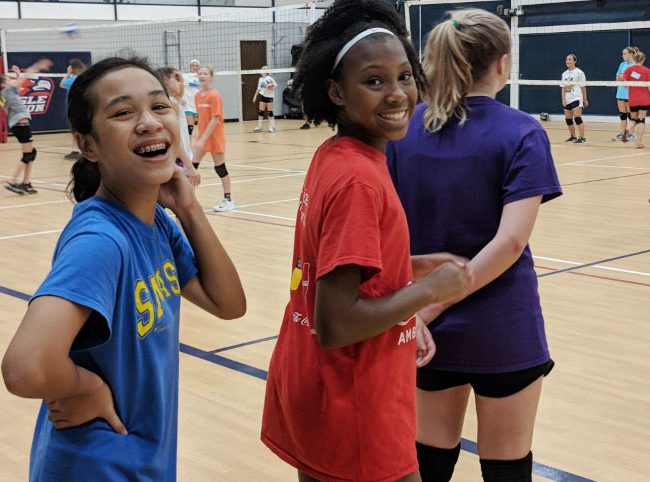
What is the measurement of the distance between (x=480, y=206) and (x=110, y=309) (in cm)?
102

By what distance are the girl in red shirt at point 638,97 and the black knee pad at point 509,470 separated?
1336 centimetres

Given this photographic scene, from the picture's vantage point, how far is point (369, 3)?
1837mm

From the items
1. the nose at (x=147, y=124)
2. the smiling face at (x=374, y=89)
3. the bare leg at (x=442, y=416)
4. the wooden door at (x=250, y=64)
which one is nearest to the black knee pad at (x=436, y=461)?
the bare leg at (x=442, y=416)

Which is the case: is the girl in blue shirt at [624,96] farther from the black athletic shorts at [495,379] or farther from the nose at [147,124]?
the nose at [147,124]

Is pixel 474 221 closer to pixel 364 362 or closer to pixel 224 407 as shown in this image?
pixel 364 362

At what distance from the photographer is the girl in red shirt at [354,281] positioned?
64.7 inches

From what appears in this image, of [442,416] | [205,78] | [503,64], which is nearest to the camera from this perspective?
[503,64]

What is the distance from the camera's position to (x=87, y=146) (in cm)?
161

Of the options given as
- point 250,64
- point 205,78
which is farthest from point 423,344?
point 250,64

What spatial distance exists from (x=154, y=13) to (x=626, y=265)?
1707cm

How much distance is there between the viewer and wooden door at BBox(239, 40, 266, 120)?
920 inches

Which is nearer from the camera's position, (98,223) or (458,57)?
(98,223)

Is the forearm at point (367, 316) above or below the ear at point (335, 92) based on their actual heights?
below

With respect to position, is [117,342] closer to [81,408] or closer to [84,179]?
[81,408]
